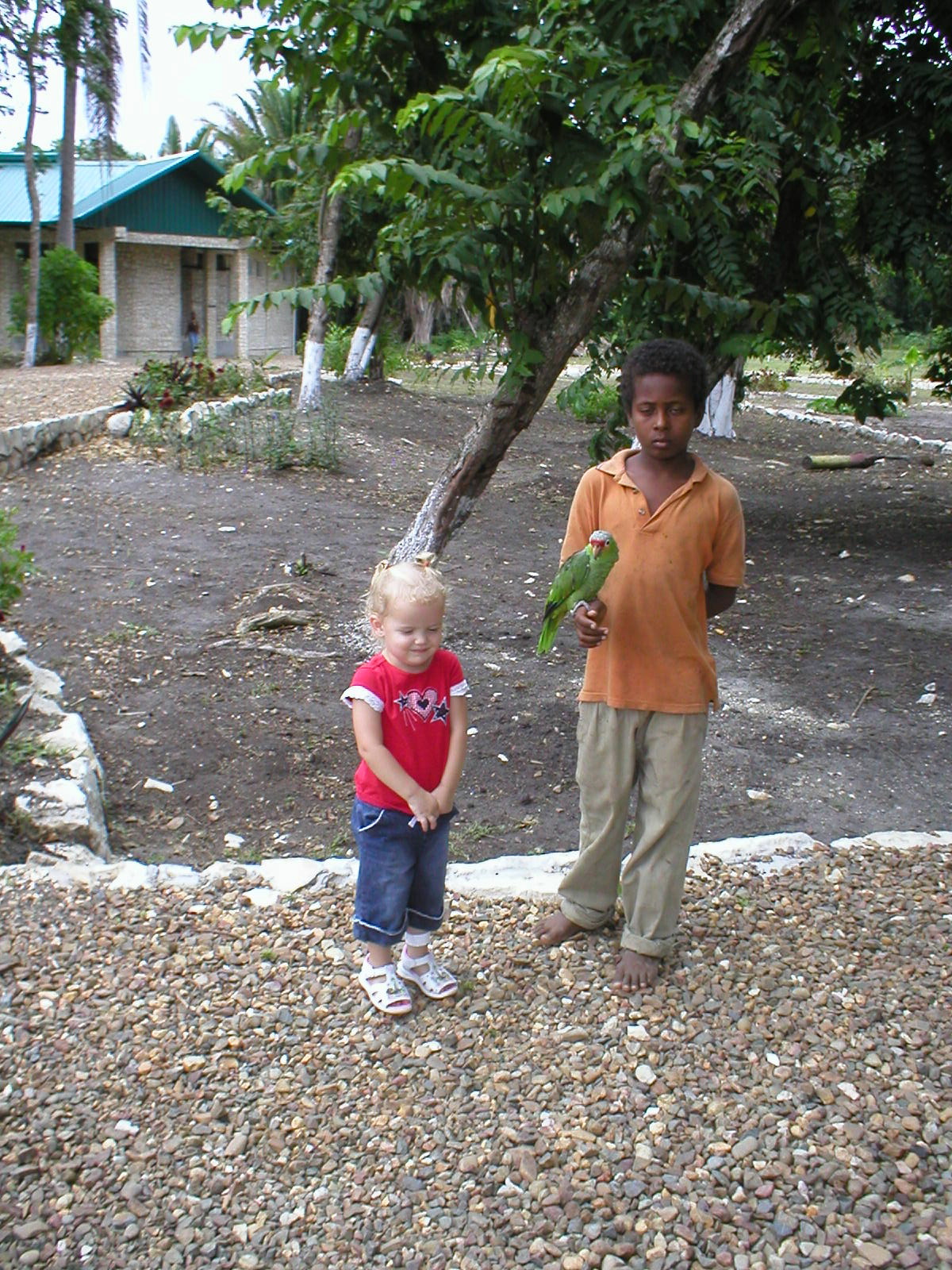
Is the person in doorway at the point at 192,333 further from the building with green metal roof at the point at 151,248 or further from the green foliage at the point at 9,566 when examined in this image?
the green foliage at the point at 9,566

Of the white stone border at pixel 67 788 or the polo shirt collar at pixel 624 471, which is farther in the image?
the white stone border at pixel 67 788

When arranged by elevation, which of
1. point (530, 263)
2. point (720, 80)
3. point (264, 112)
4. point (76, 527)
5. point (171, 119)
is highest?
point (171, 119)

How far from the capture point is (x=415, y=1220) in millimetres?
2346

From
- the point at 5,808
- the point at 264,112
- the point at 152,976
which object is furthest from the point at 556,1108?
the point at 264,112

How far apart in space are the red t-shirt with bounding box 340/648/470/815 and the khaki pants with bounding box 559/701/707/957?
41 centimetres

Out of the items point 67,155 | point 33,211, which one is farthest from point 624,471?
point 67,155

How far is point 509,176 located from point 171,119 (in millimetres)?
58244

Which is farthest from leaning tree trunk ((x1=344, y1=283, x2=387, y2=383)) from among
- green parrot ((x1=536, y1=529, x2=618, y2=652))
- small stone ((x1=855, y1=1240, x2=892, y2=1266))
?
small stone ((x1=855, y1=1240, x2=892, y2=1266))

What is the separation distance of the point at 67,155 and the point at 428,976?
20065 mm

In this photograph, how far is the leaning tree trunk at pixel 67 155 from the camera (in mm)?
19656

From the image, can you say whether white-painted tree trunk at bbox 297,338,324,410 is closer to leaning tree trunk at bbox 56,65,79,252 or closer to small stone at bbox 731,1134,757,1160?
leaning tree trunk at bbox 56,65,79,252

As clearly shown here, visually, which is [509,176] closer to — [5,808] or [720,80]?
[720,80]

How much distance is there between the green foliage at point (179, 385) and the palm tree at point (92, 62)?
7059mm

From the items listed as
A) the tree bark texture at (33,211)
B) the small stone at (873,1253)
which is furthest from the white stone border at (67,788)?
the tree bark texture at (33,211)
